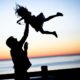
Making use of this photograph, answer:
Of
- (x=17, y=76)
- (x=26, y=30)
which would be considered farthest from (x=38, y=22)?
(x=17, y=76)

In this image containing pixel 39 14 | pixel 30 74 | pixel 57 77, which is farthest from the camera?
pixel 57 77

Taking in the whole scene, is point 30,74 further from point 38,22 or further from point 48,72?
point 38,22

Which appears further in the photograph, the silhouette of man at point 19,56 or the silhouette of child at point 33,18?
the silhouette of child at point 33,18

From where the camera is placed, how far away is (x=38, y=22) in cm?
695

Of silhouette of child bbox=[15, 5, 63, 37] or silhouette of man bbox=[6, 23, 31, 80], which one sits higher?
silhouette of child bbox=[15, 5, 63, 37]

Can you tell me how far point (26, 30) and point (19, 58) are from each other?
0.80m

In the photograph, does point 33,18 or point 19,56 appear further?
point 33,18

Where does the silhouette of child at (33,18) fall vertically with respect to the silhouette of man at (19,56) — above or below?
above

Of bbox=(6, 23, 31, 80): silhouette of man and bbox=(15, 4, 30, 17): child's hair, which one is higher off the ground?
bbox=(15, 4, 30, 17): child's hair

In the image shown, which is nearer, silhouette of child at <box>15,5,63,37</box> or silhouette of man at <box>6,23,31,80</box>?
silhouette of man at <box>6,23,31,80</box>

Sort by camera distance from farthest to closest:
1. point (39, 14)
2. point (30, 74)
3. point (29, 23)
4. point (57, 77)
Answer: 1. point (57, 77)
2. point (30, 74)
3. point (39, 14)
4. point (29, 23)

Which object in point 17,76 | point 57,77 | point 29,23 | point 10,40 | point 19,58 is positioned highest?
point 29,23

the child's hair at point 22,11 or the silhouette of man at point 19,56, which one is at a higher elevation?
the child's hair at point 22,11

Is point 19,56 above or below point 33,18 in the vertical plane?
below
